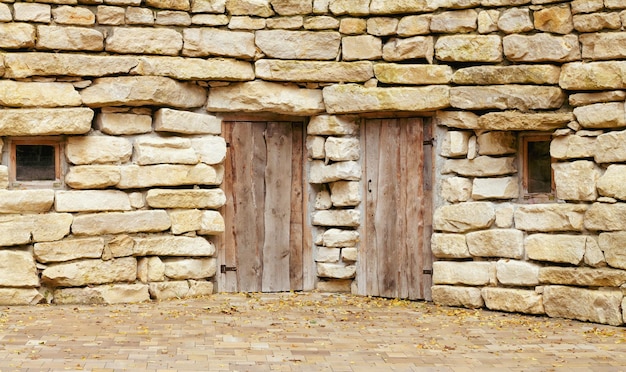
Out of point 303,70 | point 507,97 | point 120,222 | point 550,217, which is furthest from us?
point 303,70

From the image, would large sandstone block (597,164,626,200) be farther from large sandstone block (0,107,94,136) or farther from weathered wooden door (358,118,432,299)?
large sandstone block (0,107,94,136)

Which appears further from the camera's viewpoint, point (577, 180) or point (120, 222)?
point (120, 222)

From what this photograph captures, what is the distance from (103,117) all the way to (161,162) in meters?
0.69

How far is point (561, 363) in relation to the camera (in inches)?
233

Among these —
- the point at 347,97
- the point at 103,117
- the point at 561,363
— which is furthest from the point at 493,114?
the point at 103,117

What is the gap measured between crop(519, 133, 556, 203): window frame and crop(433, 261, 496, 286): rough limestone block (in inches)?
29.2

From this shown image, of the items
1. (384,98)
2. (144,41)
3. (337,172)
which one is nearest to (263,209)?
(337,172)

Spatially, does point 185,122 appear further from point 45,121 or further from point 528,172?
point 528,172

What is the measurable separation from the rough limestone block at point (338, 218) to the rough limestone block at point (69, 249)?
7.20 ft

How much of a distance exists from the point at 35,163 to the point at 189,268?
5.80 ft

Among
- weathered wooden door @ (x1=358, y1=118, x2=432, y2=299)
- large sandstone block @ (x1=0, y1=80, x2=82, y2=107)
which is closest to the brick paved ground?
weathered wooden door @ (x1=358, y1=118, x2=432, y2=299)

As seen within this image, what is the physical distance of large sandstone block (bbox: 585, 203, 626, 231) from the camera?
7.39 metres

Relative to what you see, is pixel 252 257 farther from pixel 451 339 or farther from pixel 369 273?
pixel 451 339

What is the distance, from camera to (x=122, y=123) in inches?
324
